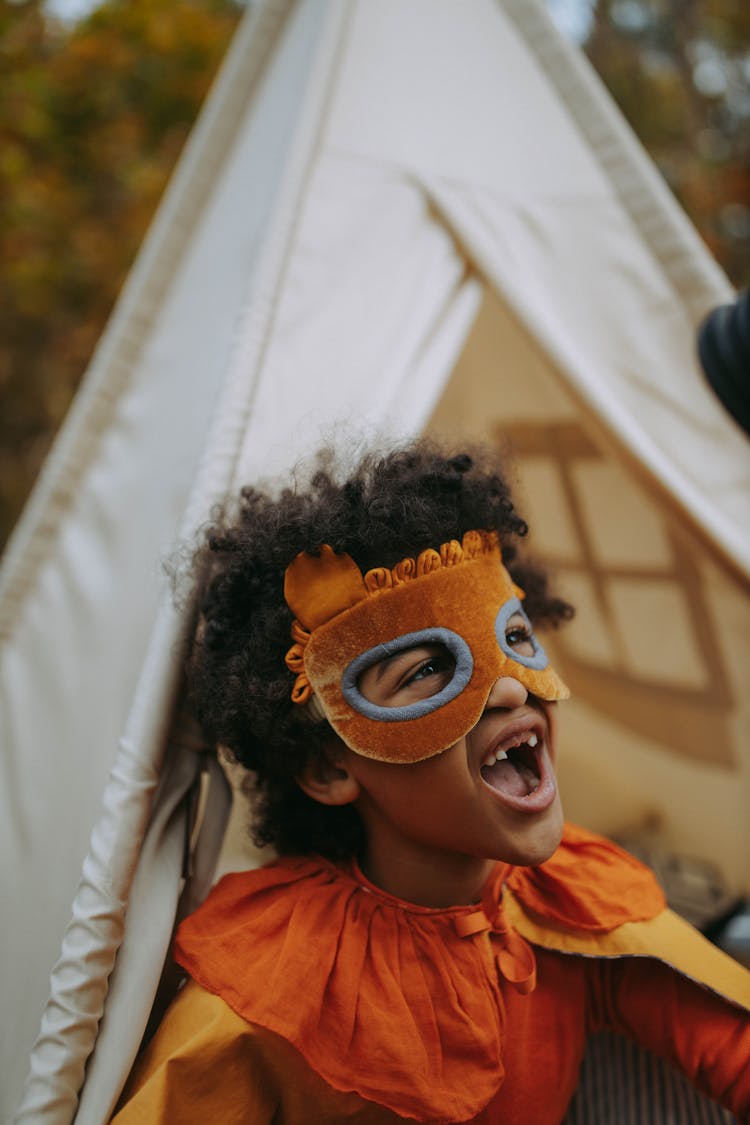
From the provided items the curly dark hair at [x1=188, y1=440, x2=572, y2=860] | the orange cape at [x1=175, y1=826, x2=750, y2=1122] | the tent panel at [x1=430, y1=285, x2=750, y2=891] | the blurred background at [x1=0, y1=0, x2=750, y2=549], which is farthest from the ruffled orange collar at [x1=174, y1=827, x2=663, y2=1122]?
the blurred background at [x1=0, y1=0, x2=750, y2=549]

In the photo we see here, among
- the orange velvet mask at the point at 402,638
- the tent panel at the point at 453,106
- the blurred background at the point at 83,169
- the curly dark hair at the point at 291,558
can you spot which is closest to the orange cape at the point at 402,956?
the curly dark hair at the point at 291,558

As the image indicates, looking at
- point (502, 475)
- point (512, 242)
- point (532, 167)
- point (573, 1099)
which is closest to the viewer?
point (502, 475)

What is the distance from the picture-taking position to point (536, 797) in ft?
4.04

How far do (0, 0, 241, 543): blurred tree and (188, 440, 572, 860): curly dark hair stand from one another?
6195 mm

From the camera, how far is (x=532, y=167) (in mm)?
2186

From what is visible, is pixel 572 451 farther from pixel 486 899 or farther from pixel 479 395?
pixel 486 899

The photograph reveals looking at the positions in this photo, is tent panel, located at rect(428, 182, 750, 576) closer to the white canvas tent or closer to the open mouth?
the white canvas tent

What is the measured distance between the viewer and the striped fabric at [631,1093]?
1.52m

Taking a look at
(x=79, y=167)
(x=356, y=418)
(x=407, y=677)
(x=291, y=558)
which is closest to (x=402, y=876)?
(x=407, y=677)

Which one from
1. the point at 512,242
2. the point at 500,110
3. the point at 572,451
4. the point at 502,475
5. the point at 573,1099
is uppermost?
the point at 500,110

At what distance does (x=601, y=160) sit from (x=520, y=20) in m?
0.55

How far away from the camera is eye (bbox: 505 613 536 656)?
1.32 meters

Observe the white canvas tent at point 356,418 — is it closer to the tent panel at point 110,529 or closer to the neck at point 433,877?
the tent panel at point 110,529

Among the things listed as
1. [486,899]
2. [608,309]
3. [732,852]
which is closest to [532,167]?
[608,309]
